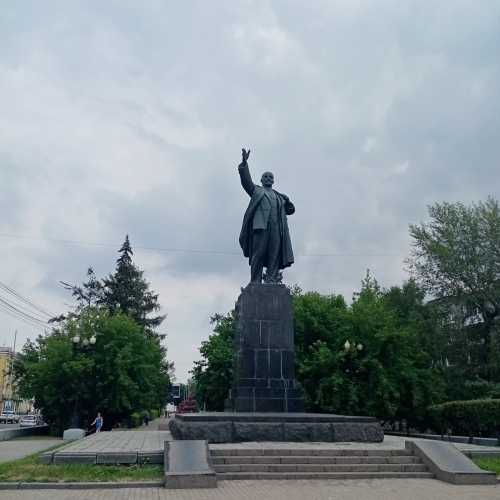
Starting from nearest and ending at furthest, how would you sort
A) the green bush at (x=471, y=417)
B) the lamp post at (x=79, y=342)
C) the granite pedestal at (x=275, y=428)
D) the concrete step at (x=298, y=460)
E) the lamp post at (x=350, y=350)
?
the concrete step at (x=298, y=460)
the granite pedestal at (x=275, y=428)
the green bush at (x=471, y=417)
the lamp post at (x=350, y=350)
the lamp post at (x=79, y=342)

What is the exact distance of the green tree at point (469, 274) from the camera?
1058 inches

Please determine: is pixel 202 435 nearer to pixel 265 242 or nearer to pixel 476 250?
pixel 265 242

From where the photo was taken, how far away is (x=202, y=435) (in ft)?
34.5

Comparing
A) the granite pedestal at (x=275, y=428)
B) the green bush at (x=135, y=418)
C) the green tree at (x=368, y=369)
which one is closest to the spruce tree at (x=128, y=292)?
the green bush at (x=135, y=418)

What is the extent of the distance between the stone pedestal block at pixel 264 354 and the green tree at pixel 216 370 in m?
11.7

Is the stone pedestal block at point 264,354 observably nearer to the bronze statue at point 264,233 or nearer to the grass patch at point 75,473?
the bronze statue at point 264,233

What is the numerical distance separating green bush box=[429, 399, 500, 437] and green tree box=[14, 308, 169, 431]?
14.5 meters

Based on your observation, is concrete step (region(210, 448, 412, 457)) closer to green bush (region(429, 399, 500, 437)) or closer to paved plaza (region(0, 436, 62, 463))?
paved plaza (region(0, 436, 62, 463))

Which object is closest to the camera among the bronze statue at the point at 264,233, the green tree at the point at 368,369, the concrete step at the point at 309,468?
the concrete step at the point at 309,468

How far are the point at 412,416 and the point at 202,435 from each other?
18007 millimetres

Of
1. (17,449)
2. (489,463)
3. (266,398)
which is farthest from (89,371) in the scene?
(489,463)

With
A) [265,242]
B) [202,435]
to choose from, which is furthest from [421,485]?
[265,242]

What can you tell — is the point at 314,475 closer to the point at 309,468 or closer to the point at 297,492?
the point at 309,468

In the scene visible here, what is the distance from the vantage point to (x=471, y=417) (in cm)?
1906
